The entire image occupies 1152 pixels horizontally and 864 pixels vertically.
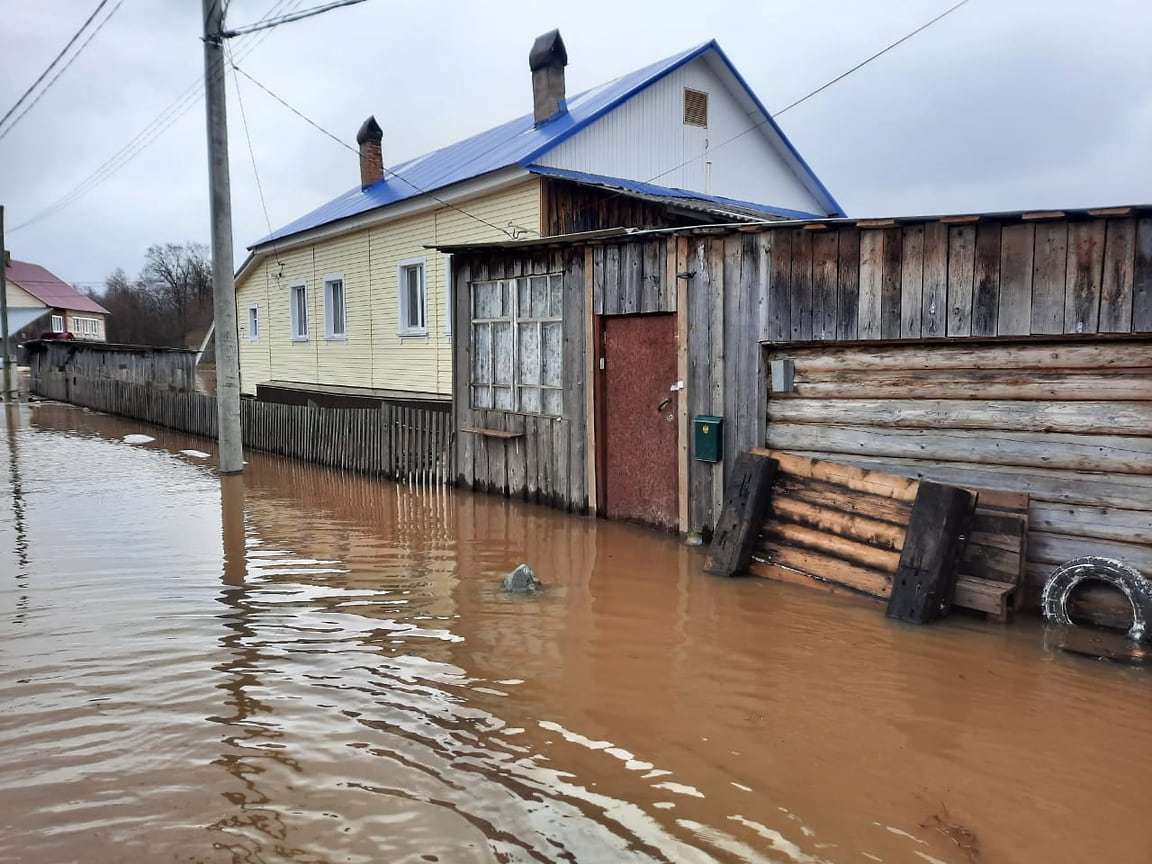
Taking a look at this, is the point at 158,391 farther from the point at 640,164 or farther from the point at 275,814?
the point at 275,814

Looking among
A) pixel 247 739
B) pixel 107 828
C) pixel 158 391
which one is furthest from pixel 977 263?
pixel 158 391

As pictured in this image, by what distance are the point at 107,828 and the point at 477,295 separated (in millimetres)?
8273

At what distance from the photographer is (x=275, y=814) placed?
10.7ft

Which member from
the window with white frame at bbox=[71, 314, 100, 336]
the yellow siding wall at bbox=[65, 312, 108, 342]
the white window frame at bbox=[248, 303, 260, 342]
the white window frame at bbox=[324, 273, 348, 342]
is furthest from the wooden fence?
the window with white frame at bbox=[71, 314, 100, 336]

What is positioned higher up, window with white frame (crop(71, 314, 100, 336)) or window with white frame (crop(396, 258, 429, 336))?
window with white frame (crop(71, 314, 100, 336))

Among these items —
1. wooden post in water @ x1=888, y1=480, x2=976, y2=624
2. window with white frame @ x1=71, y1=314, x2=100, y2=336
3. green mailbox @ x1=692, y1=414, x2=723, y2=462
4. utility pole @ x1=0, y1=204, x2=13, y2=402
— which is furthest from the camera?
window with white frame @ x1=71, y1=314, x2=100, y2=336

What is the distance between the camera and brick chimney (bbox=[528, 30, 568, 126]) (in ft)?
54.7

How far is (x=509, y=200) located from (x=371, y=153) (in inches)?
366

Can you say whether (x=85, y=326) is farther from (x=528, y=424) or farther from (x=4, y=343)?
(x=528, y=424)

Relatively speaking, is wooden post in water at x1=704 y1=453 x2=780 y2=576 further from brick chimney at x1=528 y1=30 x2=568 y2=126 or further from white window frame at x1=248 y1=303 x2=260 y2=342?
white window frame at x1=248 y1=303 x2=260 y2=342

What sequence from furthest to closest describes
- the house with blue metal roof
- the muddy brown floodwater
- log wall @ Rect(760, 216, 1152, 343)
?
the house with blue metal roof, log wall @ Rect(760, 216, 1152, 343), the muddy brown floodwater

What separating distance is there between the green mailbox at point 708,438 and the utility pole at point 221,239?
7.88 meters

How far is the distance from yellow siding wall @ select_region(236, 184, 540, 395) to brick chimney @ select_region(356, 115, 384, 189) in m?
2.65

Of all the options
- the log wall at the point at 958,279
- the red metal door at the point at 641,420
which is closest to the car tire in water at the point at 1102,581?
the log wall at the point at 958,279
